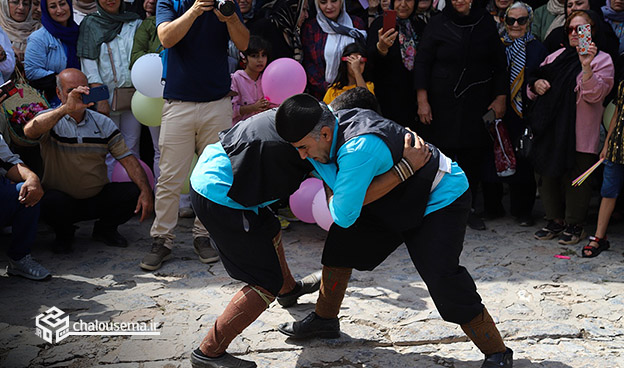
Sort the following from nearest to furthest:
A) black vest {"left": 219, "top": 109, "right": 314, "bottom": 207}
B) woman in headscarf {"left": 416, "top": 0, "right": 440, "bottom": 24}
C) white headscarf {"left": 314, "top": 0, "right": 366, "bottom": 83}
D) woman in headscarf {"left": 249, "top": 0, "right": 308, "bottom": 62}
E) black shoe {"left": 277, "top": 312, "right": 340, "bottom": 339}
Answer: black vest {"left": 219, "top": 109, "right": 314, "bottom": 207} < black shoe {"left": 277, "top": 312, "right": 340, "bottom": 339} < white headscarf {"left": 314, "top": 0, "right": 366, "bottom": 83} < woman in headscarf {"left": 249, "top": 0, "right": 308, "bottom": 62} < woman in headscarf {"left": 416, "top": 0, "right": 440, "bottom": 24}

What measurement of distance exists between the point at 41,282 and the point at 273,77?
2.22 metres

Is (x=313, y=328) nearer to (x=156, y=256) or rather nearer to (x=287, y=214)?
(x=156, y=256)

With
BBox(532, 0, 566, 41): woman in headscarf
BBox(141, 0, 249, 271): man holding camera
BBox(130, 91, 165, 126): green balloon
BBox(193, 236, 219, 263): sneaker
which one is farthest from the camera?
BBox(532, 0, 566, 41): woman in headscarf

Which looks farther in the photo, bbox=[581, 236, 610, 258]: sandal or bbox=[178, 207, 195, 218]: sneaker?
bbox=[178, 207, 195, 218]: sneaker

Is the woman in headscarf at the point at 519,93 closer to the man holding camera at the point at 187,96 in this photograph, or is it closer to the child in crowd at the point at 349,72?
the child in crowd at the point at 349,72

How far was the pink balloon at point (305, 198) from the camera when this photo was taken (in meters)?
4.84

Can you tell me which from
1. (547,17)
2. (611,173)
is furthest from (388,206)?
(547,17)

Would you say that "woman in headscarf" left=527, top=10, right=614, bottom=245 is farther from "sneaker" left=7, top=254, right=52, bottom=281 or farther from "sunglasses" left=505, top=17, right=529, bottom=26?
"sneaker" left=7, top=254, right=52, bottom=281

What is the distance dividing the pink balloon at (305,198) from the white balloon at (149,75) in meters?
1.29

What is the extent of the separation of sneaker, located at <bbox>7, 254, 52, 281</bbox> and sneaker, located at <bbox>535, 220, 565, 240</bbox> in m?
3.67

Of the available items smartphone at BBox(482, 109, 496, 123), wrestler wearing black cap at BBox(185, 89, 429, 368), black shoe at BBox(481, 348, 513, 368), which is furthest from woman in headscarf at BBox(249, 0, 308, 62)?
black shoe at BBox(481, 348, 513, 368)

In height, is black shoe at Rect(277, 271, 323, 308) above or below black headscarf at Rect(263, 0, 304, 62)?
below

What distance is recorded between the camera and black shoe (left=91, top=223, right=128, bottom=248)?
4.91 metres

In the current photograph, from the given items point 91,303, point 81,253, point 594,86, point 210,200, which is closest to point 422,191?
point 210,200
